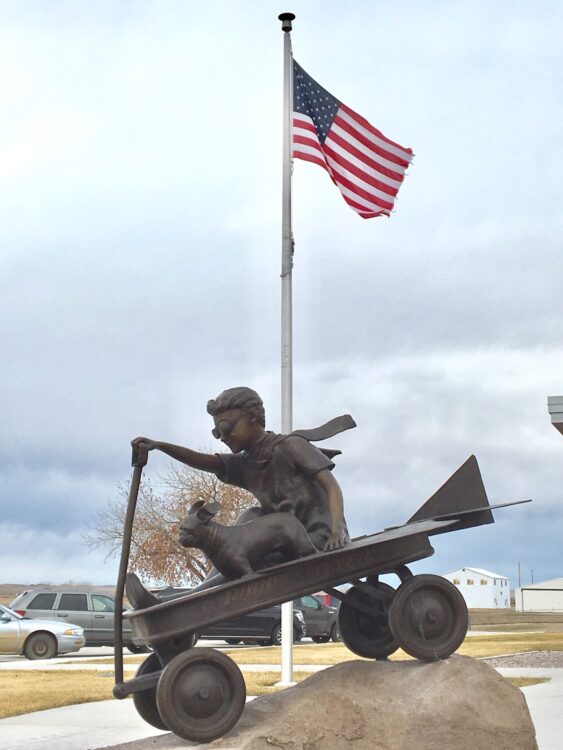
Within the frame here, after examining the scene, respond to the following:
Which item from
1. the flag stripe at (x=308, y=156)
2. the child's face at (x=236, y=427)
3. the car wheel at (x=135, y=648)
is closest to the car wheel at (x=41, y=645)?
the flag stripe at (x=308, y=156)

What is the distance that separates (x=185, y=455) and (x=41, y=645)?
14232 mm

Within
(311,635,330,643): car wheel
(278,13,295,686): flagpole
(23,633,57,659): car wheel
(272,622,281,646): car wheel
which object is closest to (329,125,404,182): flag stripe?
(278,13,295,686): flagpole

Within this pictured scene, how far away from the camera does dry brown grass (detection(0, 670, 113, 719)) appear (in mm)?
10695

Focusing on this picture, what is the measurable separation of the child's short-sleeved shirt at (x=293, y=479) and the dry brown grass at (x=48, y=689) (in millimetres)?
5789

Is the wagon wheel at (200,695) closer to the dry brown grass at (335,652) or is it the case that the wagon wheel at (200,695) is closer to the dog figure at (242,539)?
the dog figure at (242,539)

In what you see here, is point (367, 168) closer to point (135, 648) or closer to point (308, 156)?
point (308, 156)

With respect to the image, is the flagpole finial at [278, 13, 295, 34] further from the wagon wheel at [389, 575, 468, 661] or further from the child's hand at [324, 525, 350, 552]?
the wagon wheel at [389, 575, 468, 661]

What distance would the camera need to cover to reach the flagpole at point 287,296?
1130 centimetres

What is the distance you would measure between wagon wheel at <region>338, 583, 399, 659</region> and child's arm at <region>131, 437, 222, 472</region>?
3.76ft

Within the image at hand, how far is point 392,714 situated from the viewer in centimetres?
520

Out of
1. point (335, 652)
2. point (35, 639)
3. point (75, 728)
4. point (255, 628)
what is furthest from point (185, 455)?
point (255, 628)

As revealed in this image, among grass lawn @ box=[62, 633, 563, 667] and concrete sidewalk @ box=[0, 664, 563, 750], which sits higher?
grass lawn @ box=[62, 633, 563, 667]

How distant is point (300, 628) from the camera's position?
21219 millimetres

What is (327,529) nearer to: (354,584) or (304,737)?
(354,584)
